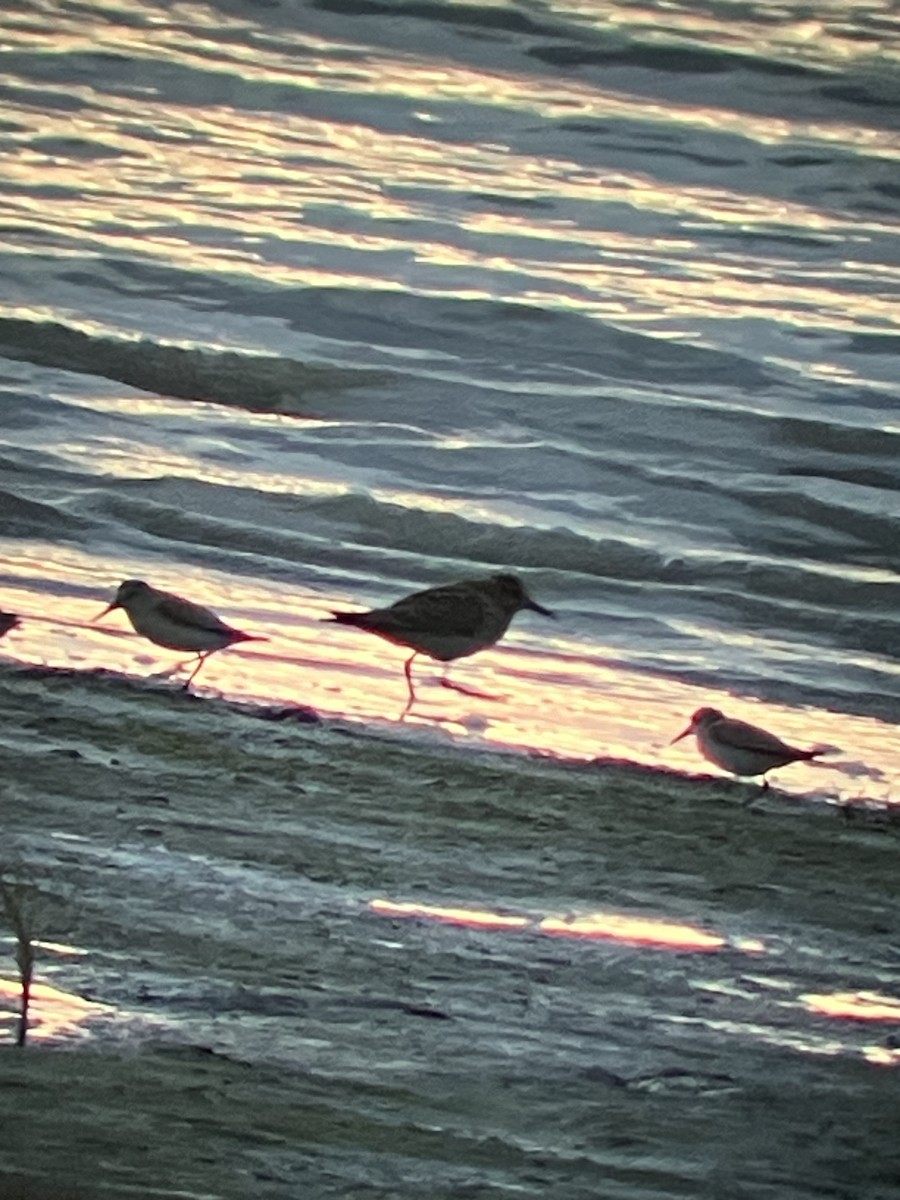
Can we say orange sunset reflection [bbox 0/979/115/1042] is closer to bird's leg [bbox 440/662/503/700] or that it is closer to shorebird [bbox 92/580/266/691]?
shorebird [bbox 92/580/266/691]

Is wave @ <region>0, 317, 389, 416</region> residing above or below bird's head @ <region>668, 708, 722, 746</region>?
above

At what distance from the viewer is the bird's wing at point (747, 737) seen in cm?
227

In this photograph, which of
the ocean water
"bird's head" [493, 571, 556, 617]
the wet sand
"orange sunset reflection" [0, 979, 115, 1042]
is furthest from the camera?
"bird's head" [493, 571, 556, 617]

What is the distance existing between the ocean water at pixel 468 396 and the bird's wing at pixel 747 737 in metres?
0.03

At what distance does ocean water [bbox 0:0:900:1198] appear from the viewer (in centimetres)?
216

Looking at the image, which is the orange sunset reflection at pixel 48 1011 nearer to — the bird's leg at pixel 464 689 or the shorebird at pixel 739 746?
the bird's leg at pixel 464 689

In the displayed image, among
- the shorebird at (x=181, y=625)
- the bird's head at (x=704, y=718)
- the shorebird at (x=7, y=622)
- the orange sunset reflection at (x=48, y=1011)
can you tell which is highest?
the shorebird at (x=181, y=625)

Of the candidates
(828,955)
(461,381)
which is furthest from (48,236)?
(828,955)

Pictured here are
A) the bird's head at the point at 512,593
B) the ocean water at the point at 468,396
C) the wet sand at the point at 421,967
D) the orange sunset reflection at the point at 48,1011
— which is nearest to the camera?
the wet sand at the point at 421,967

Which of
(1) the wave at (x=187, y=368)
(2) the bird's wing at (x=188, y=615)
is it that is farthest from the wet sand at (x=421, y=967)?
(1) the wave at (x=187, y=368)

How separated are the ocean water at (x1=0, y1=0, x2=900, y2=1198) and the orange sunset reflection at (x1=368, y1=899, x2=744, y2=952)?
0.01 metres

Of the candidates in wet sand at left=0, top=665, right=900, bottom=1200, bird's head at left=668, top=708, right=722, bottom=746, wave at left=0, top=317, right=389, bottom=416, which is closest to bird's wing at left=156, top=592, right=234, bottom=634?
wet sand at left=0, top=665, right=900, bottom=1200

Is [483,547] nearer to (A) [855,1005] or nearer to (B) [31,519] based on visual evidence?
(B) [31,519]

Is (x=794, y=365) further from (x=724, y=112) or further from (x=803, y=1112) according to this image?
(x=803, y=1112)
